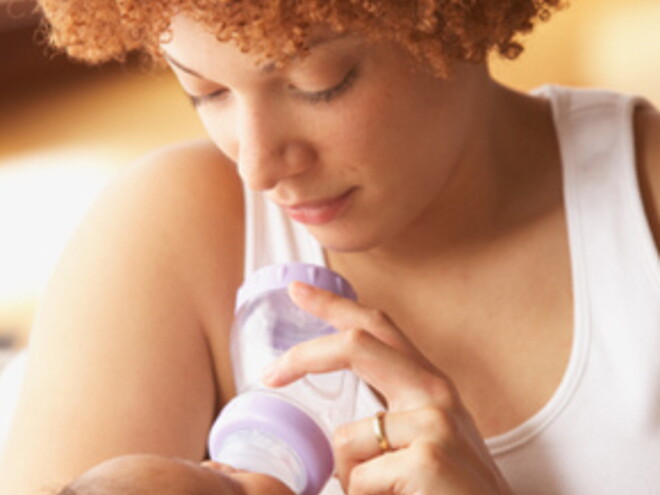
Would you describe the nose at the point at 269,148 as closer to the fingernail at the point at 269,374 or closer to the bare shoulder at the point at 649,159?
the fingernail at the point at 269,374

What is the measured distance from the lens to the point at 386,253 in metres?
1.67

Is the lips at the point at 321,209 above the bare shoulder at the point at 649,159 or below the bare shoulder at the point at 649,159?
above

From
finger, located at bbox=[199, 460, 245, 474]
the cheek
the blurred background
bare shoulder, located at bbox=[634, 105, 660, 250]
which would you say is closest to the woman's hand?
finger, located at bbox=[199, 460, 245, 474]

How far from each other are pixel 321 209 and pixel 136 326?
0.36 metres

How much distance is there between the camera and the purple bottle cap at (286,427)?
127cm

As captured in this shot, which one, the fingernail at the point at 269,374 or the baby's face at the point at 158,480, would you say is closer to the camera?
the baby's face at the point at 158,480

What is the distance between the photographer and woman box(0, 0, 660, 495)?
1.29 metres

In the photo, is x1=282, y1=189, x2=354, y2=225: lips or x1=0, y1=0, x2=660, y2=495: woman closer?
x1=0, y1=0, x2=660, y2=495: woman

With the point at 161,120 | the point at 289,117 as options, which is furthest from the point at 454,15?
the point at 161,120

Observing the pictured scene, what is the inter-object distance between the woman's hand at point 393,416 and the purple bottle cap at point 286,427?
20 mm

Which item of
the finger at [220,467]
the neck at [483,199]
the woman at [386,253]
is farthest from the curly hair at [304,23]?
the finger at [220,467]

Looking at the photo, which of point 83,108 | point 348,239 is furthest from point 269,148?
point 83,108

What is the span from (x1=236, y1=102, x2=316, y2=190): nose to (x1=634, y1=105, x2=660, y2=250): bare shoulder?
535 mm

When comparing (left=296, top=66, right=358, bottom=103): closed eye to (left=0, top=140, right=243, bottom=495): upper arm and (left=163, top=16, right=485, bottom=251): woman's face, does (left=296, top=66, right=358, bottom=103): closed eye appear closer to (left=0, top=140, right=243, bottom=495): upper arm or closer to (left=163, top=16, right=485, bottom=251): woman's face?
(left=163, top=16, right=485, bottom=251): woman's face
